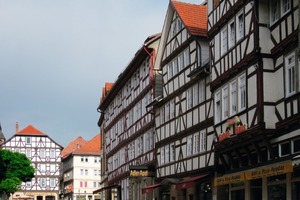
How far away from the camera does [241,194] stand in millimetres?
27344

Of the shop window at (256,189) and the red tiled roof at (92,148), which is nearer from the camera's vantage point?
the shop window at (256,189)

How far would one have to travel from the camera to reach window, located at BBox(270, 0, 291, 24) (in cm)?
2195

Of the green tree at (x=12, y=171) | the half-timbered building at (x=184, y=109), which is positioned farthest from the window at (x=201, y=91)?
the green tree at (x=12, y=171)

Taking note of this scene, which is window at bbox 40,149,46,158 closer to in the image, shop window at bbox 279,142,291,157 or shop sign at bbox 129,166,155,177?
shop sign at bbox 129,166,155,177

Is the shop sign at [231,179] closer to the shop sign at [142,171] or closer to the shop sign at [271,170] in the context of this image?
the shop sign at [271,170]

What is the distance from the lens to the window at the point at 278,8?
2195 centimetres

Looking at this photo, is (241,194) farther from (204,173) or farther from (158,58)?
(158,58)

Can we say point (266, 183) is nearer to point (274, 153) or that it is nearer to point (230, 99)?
point (274, 153)

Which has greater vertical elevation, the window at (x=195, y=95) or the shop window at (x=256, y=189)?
the window at (x=195, y=95)

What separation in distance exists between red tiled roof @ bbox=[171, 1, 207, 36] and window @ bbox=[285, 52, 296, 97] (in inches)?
488

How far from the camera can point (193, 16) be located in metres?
35.9

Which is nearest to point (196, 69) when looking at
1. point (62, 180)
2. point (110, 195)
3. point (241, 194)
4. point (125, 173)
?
point (241, 194)

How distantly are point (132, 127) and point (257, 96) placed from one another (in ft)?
99.0

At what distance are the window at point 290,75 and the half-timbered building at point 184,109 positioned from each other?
375 inches
